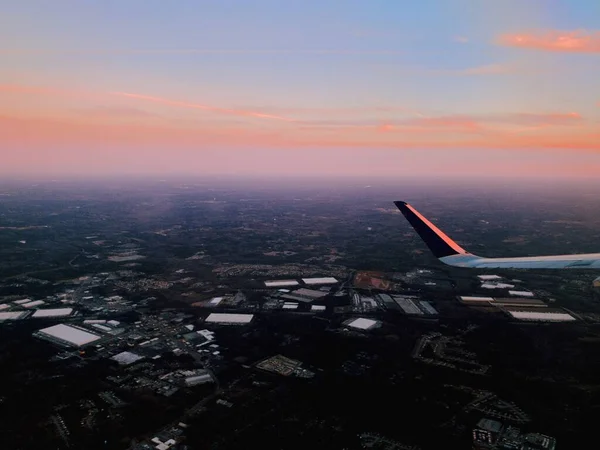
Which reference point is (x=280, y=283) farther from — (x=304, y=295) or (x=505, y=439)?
(x=505, y=439)

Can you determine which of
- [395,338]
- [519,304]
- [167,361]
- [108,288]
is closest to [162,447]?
[167,361]

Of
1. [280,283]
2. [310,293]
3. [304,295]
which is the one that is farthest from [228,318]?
[280,283]

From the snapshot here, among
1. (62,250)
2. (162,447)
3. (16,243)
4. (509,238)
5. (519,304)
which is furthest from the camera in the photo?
(509,238)

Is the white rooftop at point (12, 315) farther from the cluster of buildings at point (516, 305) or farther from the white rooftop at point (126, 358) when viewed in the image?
the cluster of buildings at point (516, 305)

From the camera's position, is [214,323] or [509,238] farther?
[509,238]

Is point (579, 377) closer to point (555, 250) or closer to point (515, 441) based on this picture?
point (515, 441)

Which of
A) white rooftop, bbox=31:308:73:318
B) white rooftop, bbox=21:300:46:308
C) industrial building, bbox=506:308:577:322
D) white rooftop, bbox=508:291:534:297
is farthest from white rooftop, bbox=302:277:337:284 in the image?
white rooftop, bbox=21:300:46:308
